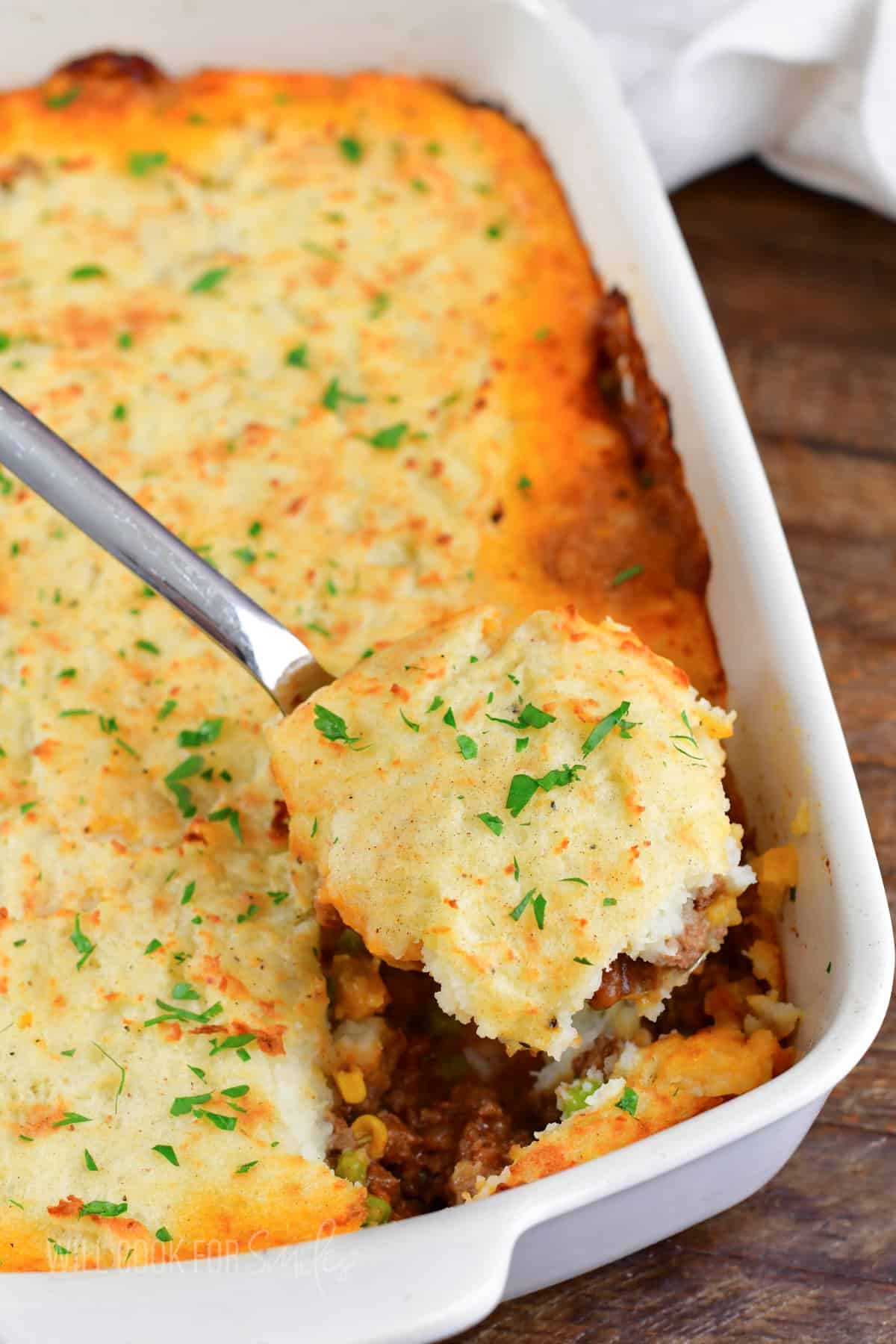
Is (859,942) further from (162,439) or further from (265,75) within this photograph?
(265,75)

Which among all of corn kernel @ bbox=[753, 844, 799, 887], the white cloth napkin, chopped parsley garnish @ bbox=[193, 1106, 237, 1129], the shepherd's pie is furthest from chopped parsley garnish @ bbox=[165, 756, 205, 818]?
the white cloth napkin

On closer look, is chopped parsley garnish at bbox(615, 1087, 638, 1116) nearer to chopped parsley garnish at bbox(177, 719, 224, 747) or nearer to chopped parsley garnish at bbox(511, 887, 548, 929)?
chopped parsley garnish at bbox(511, 887, 548, 929)

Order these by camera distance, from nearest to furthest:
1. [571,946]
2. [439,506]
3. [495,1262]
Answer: [495,1262]
[571,946]
[439,506]

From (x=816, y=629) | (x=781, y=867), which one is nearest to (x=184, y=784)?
(x=781, y=867)

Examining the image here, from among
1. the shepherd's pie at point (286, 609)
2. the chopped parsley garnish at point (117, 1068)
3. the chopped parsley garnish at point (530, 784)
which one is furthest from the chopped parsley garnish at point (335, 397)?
the chopped parsley garnish at point (117, 1068)

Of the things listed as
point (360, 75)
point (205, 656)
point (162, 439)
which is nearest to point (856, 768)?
point (205, 656)
